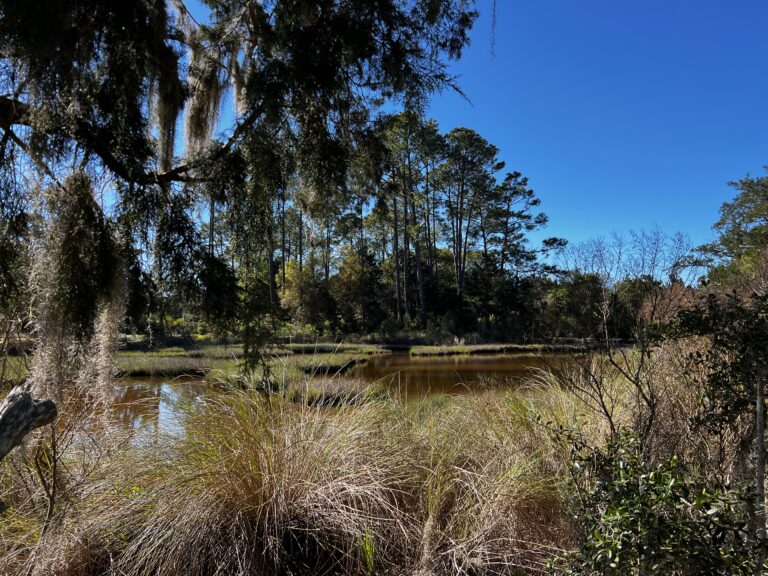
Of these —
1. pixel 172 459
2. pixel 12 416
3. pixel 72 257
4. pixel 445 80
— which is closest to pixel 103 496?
pixel 172 459

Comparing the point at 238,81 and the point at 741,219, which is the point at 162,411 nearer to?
the point at 238,81

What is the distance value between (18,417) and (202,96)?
273 cm

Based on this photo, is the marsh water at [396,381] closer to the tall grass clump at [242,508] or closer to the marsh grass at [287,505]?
the marsh grass at [287,505]

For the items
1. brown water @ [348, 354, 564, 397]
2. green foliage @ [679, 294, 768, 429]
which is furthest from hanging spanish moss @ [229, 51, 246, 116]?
brown water @ [348, 354, 564, 397]

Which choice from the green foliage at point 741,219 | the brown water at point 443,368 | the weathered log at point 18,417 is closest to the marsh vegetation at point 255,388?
the weathered log at point 18,417

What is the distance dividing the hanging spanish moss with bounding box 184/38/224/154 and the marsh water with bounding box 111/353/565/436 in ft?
5.89

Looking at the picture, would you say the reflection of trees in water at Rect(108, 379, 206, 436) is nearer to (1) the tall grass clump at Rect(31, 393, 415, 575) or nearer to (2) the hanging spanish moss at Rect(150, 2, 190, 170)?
(1) the tall grass clump at Rect(31, 393, 415, 575)

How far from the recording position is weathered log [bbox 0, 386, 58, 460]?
Result: 1554 mm

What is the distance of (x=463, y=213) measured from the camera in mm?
33562

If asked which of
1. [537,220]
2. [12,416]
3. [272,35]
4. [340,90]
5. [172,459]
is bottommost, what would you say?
[172,459]

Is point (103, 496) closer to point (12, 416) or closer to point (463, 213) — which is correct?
point (12, 416)

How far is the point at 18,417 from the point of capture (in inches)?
62.2

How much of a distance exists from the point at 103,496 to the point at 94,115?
2.11m

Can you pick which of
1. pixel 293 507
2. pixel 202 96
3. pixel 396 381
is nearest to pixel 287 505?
pixel 293 507
